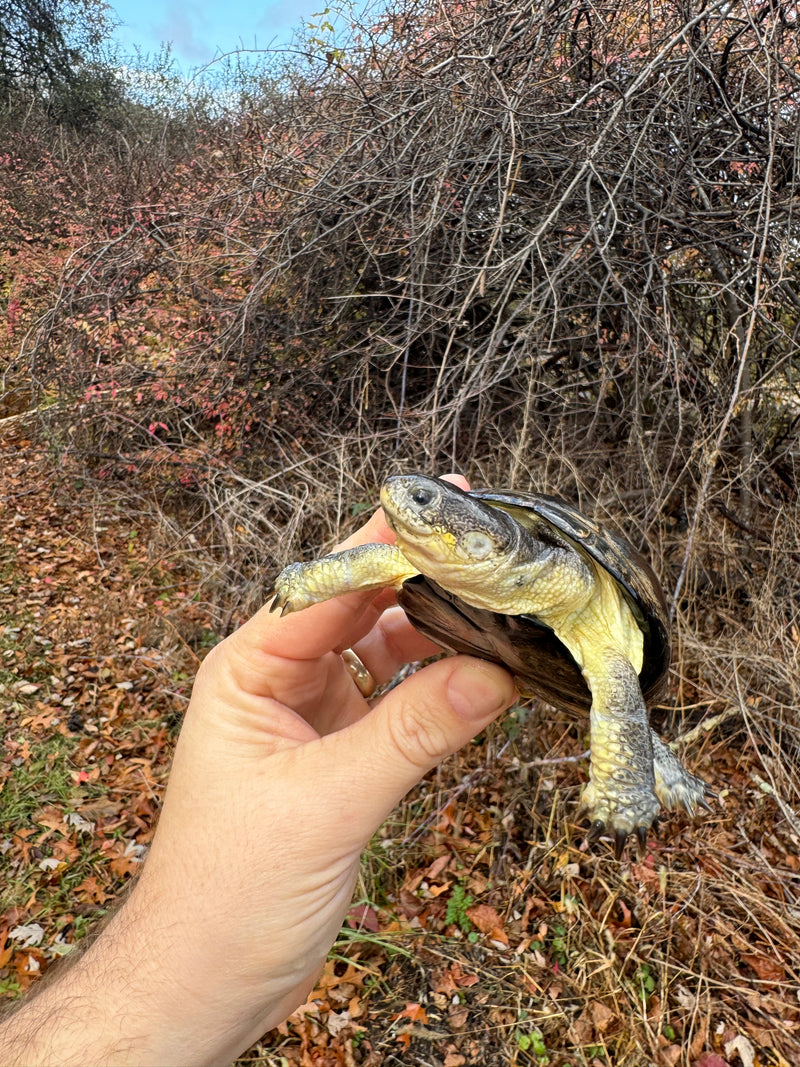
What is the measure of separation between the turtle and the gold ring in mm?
589

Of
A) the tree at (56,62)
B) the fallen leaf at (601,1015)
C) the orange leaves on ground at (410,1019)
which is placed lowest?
the fallen leaf at (601,1015)

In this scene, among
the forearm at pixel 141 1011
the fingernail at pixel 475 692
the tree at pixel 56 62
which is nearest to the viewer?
the forearm at pixel 141 1011

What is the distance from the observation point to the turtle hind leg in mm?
2004

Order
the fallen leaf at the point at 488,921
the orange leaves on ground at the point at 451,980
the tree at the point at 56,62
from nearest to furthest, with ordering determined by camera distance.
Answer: the orange leaves on ground at the point at 451,980, the fallen leaf at the point at 488,921, the tree at the point at 56,62

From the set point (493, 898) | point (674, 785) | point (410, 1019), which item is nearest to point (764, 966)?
point (674, 785)

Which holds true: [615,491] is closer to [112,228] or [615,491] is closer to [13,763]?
[13,763]

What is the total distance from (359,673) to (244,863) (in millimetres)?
941

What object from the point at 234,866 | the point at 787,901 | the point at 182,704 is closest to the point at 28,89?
the point at 182,704

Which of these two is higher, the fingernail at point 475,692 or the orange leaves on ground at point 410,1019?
the fingernail at point 475,692

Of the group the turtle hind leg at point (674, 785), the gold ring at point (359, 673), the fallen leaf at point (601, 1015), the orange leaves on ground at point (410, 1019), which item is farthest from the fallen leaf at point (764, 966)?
the gold ring at point (359, 673)

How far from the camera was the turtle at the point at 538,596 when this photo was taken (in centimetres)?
135

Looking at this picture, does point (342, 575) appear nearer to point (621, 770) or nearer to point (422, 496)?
point (422, 496)

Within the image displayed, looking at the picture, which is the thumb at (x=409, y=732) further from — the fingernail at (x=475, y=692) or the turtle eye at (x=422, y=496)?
the turtle eye at (x=422, y=496)

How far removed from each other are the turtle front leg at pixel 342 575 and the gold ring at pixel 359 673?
2.32 feet
